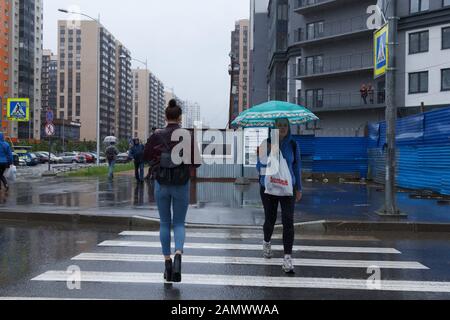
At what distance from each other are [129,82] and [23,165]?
137 meters

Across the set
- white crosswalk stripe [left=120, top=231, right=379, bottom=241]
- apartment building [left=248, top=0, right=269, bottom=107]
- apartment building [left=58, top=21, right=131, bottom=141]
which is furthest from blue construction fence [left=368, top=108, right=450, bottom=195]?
apartment building [left=58, top=21, right=131, bottom=141]

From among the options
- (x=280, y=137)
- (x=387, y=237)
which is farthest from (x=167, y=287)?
(x=387, y=237)

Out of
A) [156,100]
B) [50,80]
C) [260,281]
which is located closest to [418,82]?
[260,281]

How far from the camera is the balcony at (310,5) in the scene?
4076 cm

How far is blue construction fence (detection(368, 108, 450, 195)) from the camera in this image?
13.5 meters

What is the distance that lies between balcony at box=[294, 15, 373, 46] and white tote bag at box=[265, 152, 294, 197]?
35.7m

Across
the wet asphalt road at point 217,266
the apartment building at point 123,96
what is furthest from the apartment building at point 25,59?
the wet asphalt road at point 217,266

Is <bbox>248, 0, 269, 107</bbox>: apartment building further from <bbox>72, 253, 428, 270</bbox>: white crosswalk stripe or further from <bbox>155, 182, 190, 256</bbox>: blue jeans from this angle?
<bbox>155, 182, 190, 256</bbox>: blue jeans

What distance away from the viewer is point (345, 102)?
135 ft

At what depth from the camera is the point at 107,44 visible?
153500 mm

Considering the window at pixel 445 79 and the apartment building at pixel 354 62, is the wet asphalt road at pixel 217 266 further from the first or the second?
the window at pixel 445 79

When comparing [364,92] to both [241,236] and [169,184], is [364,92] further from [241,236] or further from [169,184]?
[169,184]

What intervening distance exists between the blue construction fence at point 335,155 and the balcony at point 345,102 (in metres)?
17.6

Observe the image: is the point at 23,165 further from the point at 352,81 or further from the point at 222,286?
the point at 222,286
